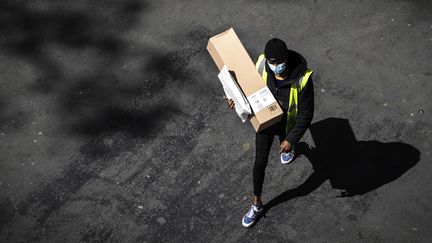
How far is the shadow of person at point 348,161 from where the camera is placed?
634cm

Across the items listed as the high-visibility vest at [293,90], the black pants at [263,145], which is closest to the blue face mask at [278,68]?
the high-visibility vest at [293,90]

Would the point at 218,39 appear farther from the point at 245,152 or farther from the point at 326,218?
the point at 326,218

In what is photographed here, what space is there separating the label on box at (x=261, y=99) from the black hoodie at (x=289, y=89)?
0.12m

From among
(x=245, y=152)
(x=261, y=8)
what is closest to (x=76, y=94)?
(x=245, y=152)

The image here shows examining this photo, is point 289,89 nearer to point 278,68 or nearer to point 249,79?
point 278,68

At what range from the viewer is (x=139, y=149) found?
6785 millimetres

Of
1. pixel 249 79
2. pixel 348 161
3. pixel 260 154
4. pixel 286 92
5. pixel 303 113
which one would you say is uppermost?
pixel 249 79

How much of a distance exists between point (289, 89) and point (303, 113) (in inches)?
11.7

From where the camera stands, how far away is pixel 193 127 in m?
6.96

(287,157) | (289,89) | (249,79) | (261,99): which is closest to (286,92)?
(289,89)

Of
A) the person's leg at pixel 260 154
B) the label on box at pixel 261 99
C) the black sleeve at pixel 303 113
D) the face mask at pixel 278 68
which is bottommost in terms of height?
the person's leg at pixel 260 154

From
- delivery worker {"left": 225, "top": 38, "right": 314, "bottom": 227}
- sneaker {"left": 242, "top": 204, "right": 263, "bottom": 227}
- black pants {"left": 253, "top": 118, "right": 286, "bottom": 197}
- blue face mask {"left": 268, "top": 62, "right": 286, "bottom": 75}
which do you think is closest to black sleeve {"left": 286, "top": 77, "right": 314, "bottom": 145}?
delivery worker {"left": 225, "top": 38, "right": 314, "bottom": 227}

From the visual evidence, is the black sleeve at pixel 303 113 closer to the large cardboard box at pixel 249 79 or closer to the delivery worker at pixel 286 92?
the delivery worker at pixel 286 92

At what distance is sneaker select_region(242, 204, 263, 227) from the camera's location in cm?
602
